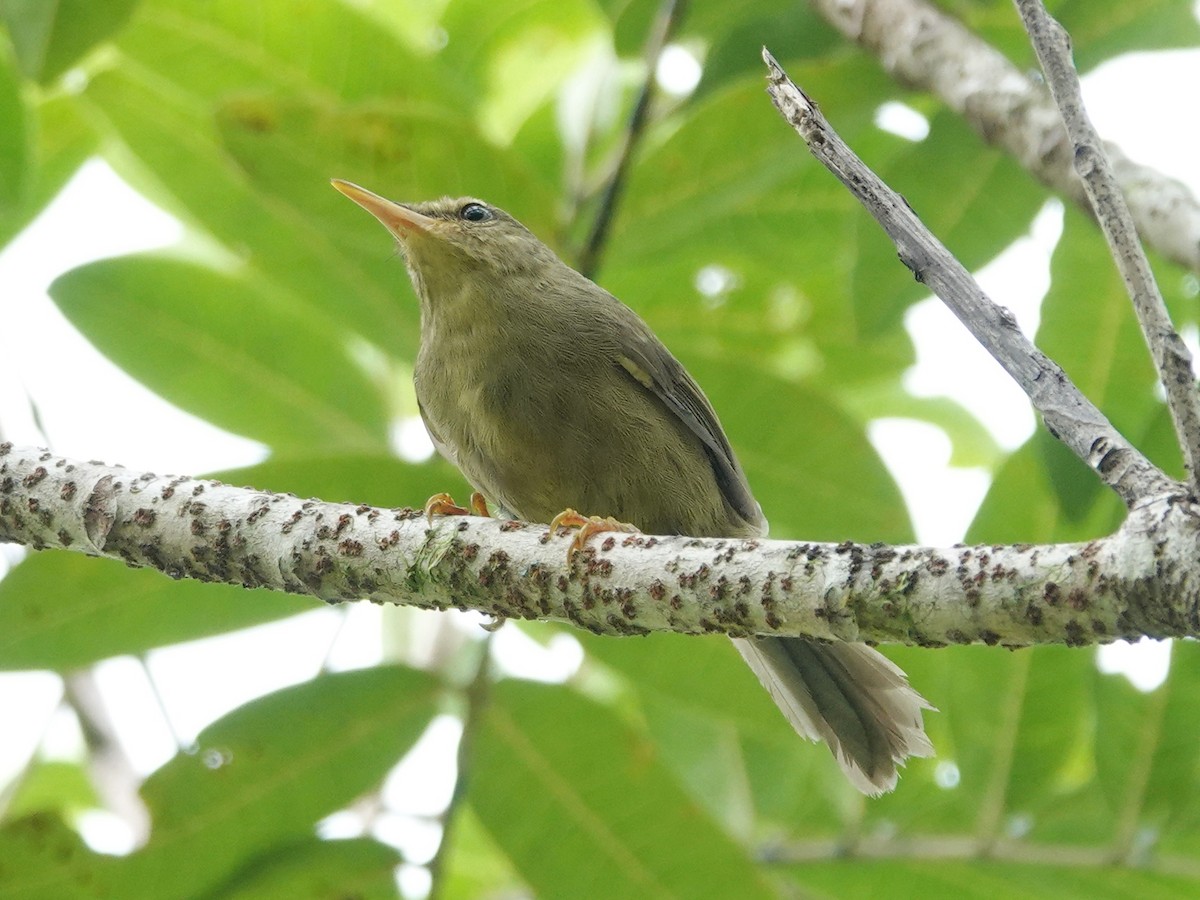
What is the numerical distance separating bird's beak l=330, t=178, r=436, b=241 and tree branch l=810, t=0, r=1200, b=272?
4.66 ft

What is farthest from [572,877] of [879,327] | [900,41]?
[900,41]

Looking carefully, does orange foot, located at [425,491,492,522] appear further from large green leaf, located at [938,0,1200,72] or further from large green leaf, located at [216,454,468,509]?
large green leaf, located at [938,0,1200,72]

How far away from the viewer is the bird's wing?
4.26 metres

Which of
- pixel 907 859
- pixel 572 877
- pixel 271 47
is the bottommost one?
pixel 572 877

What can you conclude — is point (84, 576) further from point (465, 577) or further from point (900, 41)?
point (900, 41)

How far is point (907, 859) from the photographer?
404 centimetres

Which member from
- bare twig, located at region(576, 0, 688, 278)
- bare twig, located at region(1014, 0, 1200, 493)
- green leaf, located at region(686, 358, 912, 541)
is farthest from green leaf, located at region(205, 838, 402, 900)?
bare twig, located at region(1014, 0, 1200, 493)

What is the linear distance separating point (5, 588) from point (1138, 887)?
3.12 meters

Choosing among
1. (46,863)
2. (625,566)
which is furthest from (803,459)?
(46,863)

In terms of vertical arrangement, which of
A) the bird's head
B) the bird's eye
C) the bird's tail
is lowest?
the bird's tail

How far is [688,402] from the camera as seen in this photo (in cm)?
434

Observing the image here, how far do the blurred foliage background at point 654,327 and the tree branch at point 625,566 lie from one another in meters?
0.38

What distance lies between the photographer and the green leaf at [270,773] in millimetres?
3699

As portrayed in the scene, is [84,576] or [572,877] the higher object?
[84,576]
